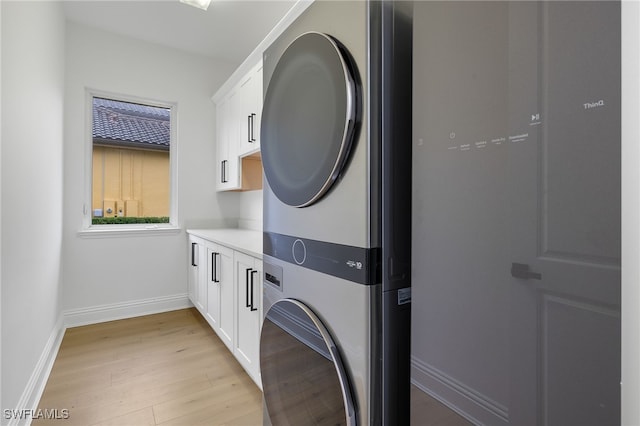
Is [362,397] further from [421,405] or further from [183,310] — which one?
[183,310]

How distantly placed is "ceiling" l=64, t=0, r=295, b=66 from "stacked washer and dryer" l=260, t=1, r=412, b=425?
1.93 m

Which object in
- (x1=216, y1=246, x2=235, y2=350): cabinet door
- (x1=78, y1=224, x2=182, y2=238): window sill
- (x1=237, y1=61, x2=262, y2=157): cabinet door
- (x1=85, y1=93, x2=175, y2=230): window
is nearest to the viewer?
(x1=216, y1=246, x2=235, y2=350): cabinet door

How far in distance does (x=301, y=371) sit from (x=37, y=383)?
1781mm

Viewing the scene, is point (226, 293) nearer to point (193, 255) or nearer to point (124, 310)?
point (193, 255)

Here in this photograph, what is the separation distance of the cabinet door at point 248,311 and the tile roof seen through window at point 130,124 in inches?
83.0

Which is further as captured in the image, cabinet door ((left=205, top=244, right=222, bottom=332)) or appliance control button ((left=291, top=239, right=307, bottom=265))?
cabinet door ((left=205, top=244, right=222, bottom=332))

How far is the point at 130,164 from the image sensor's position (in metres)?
3.13

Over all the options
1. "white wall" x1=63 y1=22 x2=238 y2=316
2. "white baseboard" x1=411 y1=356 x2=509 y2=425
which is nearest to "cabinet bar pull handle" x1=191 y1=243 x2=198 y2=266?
"white wall" x1=63 y1=22 x2=238 y2=316

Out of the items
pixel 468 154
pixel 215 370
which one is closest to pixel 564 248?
pixel 468 154

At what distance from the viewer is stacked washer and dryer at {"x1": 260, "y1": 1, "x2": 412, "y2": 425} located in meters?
0.76

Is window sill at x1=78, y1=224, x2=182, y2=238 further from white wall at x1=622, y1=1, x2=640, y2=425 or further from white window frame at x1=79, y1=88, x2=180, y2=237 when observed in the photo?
white wall at x1=622, y1=1, x2=640, y2=425

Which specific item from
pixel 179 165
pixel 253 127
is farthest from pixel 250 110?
pixel 179 165

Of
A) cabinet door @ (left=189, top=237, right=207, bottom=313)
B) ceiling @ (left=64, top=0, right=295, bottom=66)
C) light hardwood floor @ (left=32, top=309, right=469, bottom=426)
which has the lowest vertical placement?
light hardwood floor @ (left=32, top=309, right=469, bottom=426)

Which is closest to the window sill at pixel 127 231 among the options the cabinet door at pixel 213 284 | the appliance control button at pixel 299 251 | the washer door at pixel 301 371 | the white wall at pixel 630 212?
the cabinet door at pixel 213 284
